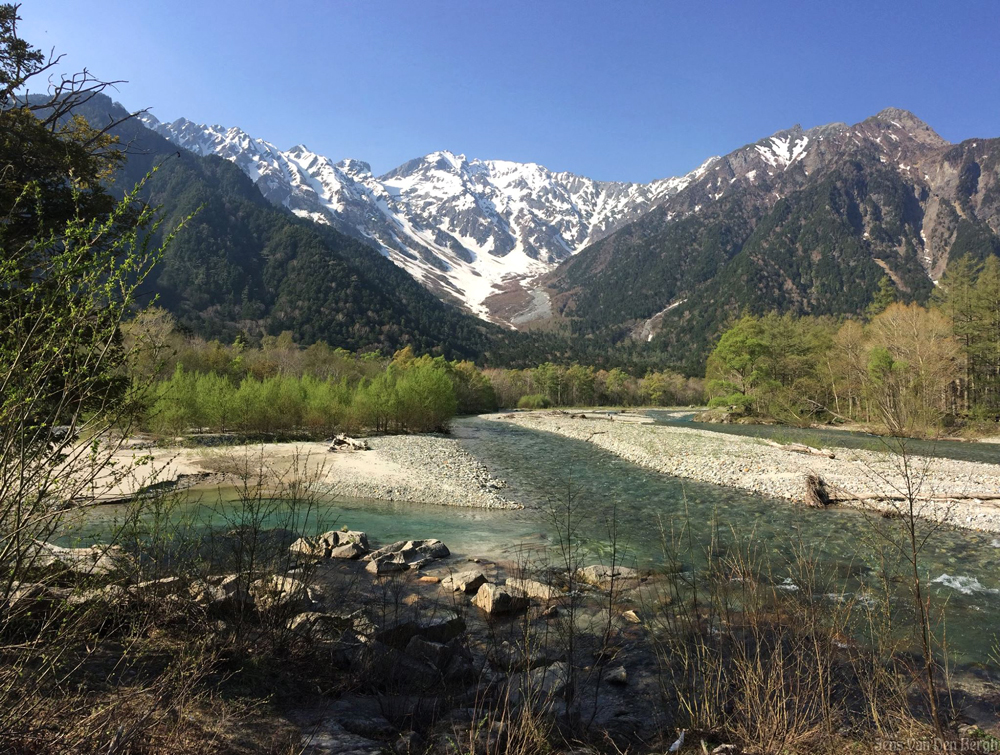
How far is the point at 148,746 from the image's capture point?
8.77ft

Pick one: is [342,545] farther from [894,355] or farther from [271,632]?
[894,355]

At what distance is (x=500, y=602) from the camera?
7.35 m

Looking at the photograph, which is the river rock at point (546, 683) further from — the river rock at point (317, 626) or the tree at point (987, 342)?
the tree at point (987, 342)

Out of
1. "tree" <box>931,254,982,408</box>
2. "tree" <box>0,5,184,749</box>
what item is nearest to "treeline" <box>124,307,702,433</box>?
"tree" <box>0,5,184,749</box>

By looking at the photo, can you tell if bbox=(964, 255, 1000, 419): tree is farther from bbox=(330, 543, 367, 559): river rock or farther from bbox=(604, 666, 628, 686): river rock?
bbox=(330, 543, 367, 559): river rock

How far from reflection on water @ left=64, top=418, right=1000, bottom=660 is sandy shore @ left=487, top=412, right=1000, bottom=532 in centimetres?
102

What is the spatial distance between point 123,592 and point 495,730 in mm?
3522

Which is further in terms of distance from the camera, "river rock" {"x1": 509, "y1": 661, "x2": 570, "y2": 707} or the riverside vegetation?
"river rock" {"x1": 509, "y1": 661, "x2": 570, "y2": 707}

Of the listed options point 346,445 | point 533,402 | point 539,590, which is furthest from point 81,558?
point 533,402

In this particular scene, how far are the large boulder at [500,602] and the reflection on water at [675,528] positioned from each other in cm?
96

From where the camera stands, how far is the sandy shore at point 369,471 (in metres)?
15.9

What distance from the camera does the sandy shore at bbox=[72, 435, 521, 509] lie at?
15922mm

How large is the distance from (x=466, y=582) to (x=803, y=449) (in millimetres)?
23262

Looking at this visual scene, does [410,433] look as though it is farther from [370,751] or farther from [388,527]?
[370,751]
